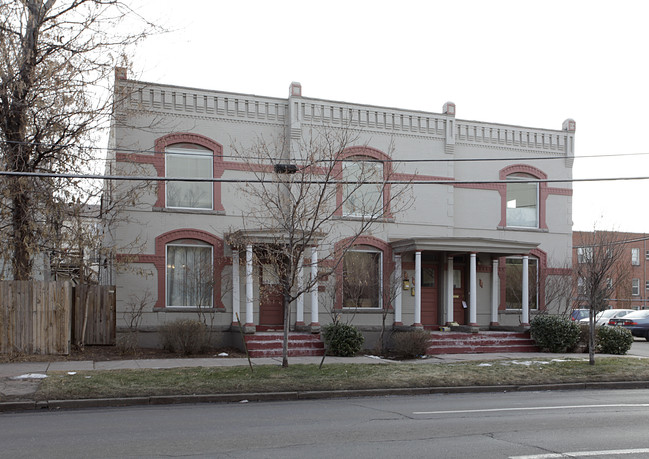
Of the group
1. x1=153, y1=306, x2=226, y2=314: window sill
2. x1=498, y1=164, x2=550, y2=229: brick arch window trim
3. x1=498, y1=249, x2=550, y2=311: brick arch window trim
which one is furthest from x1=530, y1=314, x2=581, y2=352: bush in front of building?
x1=153, y1=306, x2=226, y2=314: window sill

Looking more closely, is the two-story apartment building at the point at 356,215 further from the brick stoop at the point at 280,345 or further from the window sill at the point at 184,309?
the brick stoop at the point at 280,345

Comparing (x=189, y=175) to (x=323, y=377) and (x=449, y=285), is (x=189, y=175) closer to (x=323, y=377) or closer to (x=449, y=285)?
(x=323, y=377)

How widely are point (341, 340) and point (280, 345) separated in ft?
5.78

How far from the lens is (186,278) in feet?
65.1

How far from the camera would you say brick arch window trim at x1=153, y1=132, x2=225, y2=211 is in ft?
64.4

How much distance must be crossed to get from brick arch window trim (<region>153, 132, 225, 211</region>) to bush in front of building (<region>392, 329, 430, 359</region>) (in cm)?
680

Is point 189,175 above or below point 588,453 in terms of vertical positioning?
above

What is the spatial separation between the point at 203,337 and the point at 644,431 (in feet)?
39.9

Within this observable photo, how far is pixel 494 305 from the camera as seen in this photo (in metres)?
22.8

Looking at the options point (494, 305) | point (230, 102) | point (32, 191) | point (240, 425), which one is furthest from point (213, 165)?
point (240, 425)

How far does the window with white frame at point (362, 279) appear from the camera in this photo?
2042 cm

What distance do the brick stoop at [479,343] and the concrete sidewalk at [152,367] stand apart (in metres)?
0.59

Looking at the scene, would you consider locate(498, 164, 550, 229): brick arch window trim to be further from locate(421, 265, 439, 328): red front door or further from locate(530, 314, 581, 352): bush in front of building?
locate(530, 314, 581, 352): bush in front of building

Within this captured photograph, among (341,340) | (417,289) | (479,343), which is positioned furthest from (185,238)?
(479,343)
